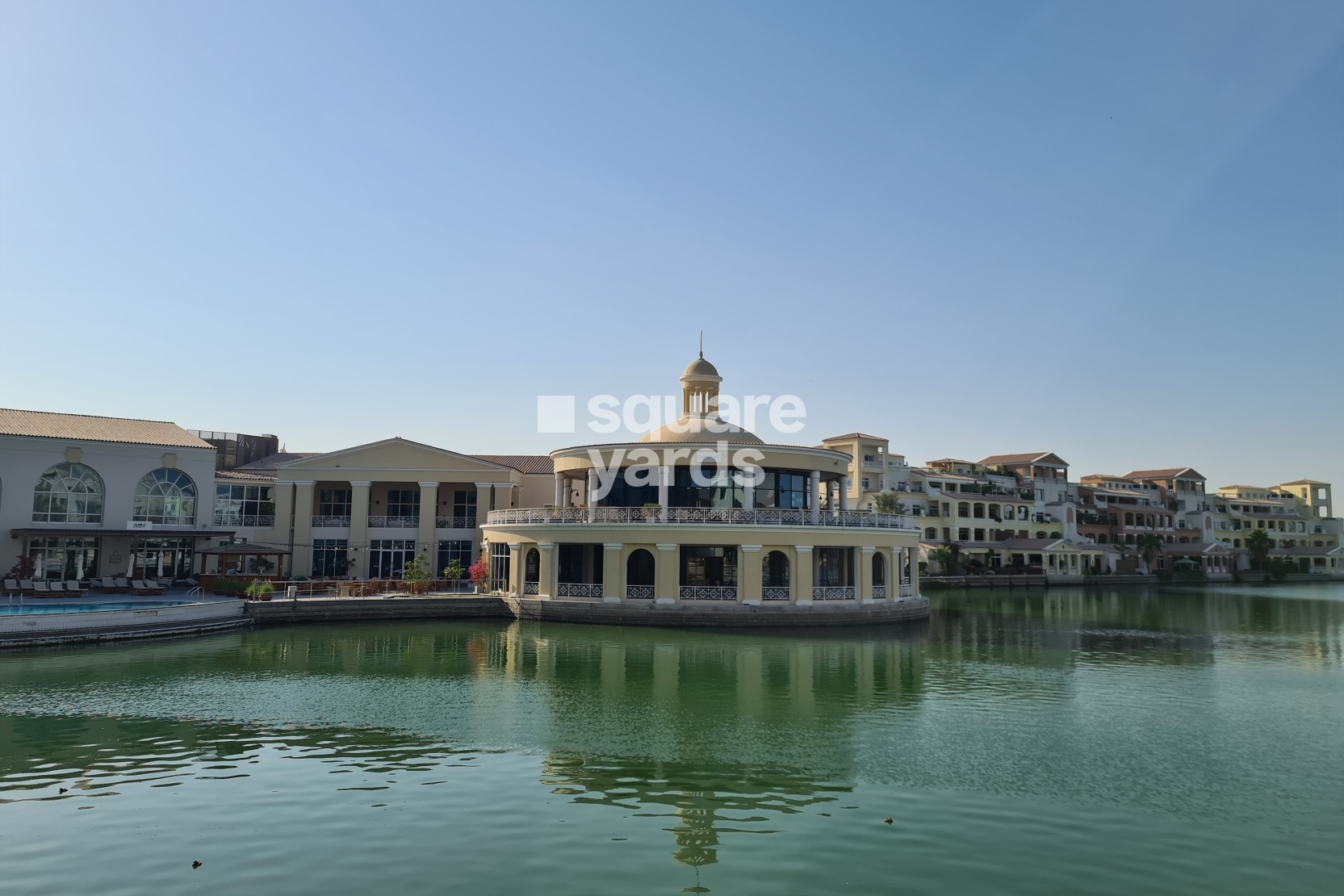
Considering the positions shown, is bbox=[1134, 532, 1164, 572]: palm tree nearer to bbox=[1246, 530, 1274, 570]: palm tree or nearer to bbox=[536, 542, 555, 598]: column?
bbox=[1246, 530, 1274, 570]: palm tree

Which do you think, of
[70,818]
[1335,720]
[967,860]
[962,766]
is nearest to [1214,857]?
[967,860]

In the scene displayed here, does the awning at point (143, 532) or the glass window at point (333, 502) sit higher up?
the glass window at point (333, 502)

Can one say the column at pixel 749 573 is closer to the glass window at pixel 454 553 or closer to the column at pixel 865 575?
the column at pixel 865 575

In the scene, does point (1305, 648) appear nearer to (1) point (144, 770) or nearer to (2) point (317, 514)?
(1) point (144, 770)

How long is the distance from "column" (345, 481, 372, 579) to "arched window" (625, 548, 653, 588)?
1792 centimetres

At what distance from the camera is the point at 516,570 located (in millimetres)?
39781

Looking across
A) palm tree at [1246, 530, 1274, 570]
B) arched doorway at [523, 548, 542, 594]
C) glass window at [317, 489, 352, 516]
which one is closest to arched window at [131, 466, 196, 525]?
glass window at [317, 489, 352, 516]

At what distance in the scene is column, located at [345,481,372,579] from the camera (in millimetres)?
47812

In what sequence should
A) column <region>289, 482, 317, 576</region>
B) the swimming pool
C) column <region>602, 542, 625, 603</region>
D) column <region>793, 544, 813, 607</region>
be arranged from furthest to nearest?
column <region>289, 482, 317, 576</region> → column <region>602, 542, 625, 603</region> → column <region>793, 544, 813, 607</region> → the swimming pool

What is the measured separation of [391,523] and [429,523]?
7.36ft

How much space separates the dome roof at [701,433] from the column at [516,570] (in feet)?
25.0

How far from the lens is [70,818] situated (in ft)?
39.9

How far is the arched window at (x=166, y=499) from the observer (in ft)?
137

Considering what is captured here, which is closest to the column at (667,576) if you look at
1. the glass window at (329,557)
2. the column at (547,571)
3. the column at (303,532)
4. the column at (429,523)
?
the column at (547,571)
